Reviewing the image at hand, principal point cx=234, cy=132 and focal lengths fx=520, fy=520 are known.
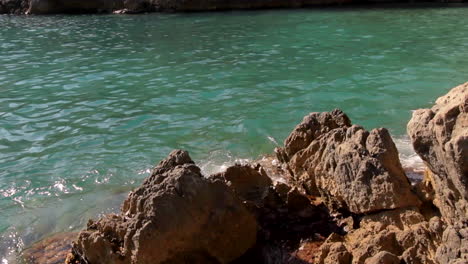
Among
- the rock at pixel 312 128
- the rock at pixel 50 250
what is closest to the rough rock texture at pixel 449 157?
A: the rock at pixel 312 128

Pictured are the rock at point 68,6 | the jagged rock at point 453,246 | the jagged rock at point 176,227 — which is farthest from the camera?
the rock at point 68,6

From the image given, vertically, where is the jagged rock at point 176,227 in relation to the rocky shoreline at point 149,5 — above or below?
below

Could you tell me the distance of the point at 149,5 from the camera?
31.4m

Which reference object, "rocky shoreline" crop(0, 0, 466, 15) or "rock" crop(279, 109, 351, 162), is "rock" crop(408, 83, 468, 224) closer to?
"rock" crop(279, 109, 351, 162)

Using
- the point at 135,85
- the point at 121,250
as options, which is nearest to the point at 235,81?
the point at 135,85

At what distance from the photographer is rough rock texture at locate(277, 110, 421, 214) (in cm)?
509

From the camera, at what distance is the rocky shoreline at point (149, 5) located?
29031mm

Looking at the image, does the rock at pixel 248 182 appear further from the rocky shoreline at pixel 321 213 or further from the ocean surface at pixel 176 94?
the ocean surface at pixel 176 94

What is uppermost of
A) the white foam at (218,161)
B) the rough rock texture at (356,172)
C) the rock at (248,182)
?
the rough rock texture at (356,172)

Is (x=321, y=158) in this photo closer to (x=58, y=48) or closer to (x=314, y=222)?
(x=314, y=222)

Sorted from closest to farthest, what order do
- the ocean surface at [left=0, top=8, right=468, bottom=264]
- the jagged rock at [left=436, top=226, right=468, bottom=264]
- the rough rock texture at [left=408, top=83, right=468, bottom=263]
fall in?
the jagged rock at [left=436, top=226, right=468, bottom=264], the rough rock texture at [left=408, top=83, right=468, bottom=263], the ocean surface at [left=0, top=8, right=468, bottom=264]

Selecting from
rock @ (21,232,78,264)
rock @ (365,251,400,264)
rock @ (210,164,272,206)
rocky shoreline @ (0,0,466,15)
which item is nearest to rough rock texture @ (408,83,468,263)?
rock @ (365,251,400,264)

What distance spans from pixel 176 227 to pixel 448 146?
2.48 m

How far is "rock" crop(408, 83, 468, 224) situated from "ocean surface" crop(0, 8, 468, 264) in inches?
129
